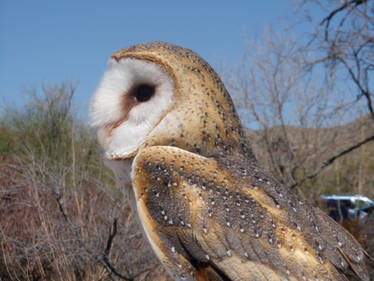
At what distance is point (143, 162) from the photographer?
245 cm

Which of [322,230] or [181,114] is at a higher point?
[181,114]

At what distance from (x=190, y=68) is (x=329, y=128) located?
8.52 meters

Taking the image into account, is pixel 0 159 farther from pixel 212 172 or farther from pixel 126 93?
pixel 212 172

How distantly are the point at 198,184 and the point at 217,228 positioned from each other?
0.29 meters

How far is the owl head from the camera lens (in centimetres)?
261

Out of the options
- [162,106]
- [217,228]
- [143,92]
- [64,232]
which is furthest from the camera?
[64,232]

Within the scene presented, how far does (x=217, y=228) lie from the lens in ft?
7.41

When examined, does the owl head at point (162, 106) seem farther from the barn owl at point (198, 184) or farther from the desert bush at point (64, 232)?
the desert bush at point (64, 232)

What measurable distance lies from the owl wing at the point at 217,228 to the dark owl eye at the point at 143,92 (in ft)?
1.63

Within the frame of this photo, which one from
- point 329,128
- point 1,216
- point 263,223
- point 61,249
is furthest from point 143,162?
point 329,128

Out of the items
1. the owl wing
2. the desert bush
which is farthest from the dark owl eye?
the desert bush

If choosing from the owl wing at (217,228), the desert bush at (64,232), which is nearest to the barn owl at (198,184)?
the owl wing at (217,228)

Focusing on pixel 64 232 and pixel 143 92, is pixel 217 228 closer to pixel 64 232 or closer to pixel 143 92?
pixel 143 92

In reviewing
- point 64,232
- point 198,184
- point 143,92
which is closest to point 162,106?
point 143,92
